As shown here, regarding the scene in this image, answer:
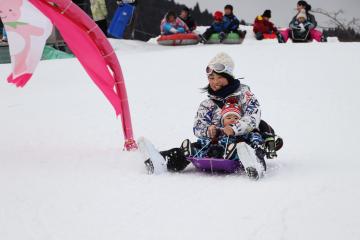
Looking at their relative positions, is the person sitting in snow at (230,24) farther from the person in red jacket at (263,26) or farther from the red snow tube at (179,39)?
the person in red jacket at (263,26)

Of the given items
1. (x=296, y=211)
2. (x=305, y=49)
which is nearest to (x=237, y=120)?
(x=296, y=211)

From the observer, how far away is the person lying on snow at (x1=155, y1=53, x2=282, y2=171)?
14.2 feet

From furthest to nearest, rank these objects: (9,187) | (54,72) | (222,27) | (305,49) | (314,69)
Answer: (222,27) < (305,49) < (54,72) < (314,69) < (9,187)

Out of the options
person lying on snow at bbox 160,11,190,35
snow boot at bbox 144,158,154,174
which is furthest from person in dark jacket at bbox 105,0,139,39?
snow boot at bbox 144,158,154,174

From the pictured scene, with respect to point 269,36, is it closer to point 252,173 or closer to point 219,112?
point 219,112

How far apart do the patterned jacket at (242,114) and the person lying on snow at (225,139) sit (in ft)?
0.12

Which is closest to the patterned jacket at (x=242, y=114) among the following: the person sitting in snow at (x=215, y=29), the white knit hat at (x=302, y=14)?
the white knit hat at (x=302, y=14)

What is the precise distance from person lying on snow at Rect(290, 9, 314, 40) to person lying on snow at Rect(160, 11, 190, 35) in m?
2.87

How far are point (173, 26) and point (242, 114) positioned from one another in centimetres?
1135

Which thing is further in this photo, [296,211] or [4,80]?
[4,80]

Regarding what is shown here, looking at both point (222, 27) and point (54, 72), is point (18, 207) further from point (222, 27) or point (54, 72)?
point (222, 27)

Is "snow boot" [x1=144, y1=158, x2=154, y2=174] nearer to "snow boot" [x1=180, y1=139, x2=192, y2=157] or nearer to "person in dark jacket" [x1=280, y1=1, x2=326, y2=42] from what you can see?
"snow boot" [x1=180, y1=139, x2=192, y2=157]

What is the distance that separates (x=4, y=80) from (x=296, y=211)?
7.68 metres

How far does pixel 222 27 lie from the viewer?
50.5ft
